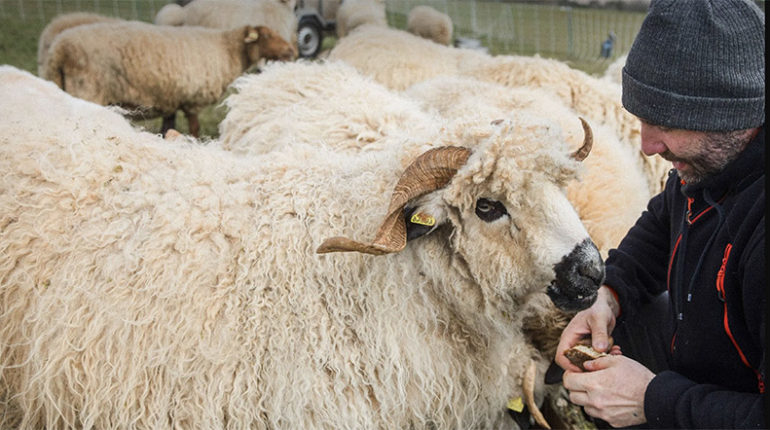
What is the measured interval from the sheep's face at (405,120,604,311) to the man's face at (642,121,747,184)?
1.01 feet

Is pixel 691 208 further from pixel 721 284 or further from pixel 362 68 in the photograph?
pixel 362 68

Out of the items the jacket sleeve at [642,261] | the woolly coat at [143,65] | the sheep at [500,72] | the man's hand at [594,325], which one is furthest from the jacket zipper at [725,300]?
the woolly coat at [143,65]

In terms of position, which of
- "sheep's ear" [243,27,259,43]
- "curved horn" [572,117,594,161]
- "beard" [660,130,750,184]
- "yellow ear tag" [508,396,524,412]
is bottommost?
"yellow ear tag" [508,396,524,412]

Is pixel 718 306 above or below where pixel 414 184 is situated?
below

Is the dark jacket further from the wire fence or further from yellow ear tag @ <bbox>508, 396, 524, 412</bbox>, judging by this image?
the wire fence

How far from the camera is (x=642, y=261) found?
2.60 m

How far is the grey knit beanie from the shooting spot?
179 cm

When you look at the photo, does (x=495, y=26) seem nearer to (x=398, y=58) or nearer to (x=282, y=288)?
(x=398, y=58)

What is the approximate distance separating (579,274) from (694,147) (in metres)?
0.53

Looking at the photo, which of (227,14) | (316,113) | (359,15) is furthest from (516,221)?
(359,15)

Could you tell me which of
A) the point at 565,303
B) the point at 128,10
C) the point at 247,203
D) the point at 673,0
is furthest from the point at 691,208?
the point at 128,10

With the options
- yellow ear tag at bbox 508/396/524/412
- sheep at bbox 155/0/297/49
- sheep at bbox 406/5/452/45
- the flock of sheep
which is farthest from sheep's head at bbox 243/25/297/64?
yellow ear tag at bbox 508/396/524/412

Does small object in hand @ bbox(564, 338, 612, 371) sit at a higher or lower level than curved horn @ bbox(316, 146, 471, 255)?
lower

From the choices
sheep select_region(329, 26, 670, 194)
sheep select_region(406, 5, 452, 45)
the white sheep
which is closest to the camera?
the white sheep
